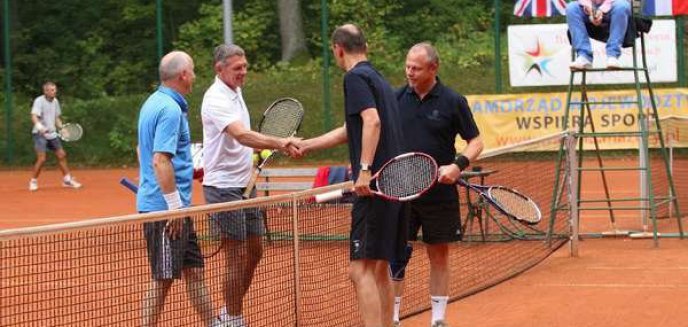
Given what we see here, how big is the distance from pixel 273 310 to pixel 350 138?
142cm

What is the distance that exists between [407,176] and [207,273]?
5.96ft

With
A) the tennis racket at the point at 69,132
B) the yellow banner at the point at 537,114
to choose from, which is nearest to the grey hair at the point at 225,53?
the tennis racket at the point at 69,132

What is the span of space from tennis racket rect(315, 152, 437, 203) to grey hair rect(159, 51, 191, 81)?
119cm

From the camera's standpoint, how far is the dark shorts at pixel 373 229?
25.2 ft

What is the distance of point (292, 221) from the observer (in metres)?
8.48

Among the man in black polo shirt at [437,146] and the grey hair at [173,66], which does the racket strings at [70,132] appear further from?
the grey hair at [173,66]

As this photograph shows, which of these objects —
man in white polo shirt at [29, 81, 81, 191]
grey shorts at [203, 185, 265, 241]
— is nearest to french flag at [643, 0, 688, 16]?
man in white polo shirt at [29, 81, 81, 191]

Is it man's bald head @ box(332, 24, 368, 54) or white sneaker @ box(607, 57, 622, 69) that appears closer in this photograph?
man's bald head @ box(332, 24, 368, 54)

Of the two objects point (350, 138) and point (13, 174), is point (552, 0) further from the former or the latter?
point (350, 138)

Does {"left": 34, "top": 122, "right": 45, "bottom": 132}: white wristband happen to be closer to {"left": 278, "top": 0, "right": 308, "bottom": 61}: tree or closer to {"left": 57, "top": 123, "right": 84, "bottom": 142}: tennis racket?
{"left": 57, "top": 123, "right": 84, "bottom": 142}: tennis racket

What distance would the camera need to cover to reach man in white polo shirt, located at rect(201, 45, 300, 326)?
318 inches

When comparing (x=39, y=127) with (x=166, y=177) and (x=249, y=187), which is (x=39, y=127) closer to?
(x=249, y=187)

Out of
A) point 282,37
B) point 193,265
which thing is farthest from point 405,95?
point 282,37

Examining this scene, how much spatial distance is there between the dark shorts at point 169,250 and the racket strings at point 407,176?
1105mm
